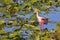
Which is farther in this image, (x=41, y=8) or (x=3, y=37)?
(x=41, y=8)

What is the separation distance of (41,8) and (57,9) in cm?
13

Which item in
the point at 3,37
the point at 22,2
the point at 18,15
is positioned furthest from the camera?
the point at 22,2

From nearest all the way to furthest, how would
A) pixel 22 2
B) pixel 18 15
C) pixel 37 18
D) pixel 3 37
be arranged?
pixel 3 37 < pixel 37 18 < pixel 18 15 < pixel 22 2

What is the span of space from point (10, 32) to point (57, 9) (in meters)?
0.48

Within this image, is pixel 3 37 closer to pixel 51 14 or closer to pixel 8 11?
pixel 8 11

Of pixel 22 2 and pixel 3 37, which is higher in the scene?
pixel 22 2

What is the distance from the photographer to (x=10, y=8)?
158 centimetres

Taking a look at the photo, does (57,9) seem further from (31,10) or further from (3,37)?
(3,37)

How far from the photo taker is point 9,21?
4.73ft

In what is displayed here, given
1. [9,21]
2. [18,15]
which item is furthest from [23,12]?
[9,21]

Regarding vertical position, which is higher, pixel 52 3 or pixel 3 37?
pixel 52 3

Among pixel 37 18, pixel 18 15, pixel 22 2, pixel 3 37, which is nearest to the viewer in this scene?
pixel 3 37

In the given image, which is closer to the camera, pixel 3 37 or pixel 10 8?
pixel 3 37

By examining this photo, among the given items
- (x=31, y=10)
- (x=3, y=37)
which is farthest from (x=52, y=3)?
(x=3, y=37)
